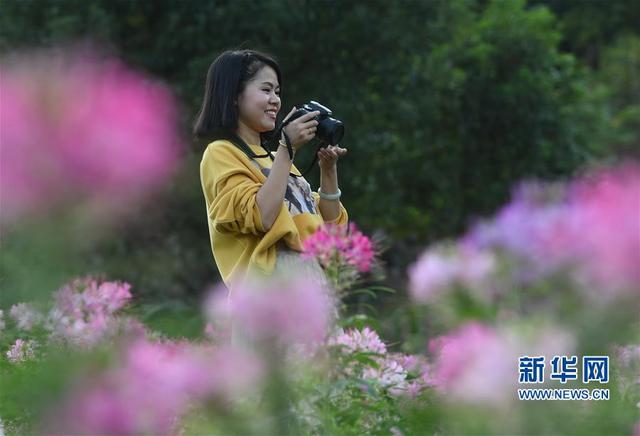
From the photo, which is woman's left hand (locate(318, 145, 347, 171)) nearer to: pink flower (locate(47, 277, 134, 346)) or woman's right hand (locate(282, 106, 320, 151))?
woman's right hand (locate(282, 106, 320, 151))

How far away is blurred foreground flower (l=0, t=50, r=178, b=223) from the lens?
71 centimetres

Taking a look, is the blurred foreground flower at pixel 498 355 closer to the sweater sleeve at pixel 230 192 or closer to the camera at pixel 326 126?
the sweater sleeve at pixel 230 192

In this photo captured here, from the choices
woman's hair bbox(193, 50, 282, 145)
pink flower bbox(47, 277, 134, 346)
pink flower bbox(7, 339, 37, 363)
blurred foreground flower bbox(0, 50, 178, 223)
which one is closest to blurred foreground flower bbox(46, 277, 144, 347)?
pink flower bbox(47, 277, 134, 346)

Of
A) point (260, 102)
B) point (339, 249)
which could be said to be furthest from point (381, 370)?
point (260, 102)

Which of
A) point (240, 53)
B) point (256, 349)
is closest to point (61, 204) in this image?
point (256, 349)

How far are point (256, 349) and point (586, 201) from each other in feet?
1.28

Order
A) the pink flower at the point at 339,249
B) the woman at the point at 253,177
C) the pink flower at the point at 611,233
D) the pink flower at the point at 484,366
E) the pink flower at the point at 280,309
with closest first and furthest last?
1. the pink flower at the point at 611,233
2. the pink flower at the point at 484,366
3. the pink flower at the point at 280,309
4. the pink flower at the point at 339,249
5. the woman at the point at 253,177

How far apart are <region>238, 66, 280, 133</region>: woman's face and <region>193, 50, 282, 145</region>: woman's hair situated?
0.02 m

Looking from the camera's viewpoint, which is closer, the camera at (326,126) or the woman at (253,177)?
the woman at (253,177)

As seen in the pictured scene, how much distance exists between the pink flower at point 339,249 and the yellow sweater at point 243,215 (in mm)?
868

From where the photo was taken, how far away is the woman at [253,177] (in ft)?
7.84

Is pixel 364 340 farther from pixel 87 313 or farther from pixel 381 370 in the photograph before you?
pixel 87 313

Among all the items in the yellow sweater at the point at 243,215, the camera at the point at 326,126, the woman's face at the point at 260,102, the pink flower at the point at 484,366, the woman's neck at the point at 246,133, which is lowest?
the pink flower at the point at 484,366

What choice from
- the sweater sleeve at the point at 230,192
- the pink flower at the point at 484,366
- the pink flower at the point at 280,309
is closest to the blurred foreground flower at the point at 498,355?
the pink flower at the point at 484,366
